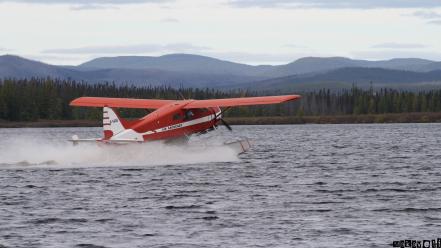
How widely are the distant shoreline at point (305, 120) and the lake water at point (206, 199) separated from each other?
85155 mm

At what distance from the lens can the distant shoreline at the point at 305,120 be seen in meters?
123

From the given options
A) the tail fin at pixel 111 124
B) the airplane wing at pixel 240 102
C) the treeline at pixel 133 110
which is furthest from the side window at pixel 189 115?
the treeline at pixel 133 110

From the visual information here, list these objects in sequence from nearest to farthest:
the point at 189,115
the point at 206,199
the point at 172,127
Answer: the point at 206,199, the point at 172,127, the point at 189,115

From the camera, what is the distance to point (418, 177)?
31.1 metres

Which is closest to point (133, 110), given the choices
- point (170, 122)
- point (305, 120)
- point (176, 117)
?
point (305, 120)

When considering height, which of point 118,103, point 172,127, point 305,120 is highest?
point 118,103

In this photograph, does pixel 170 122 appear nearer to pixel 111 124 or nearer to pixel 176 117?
pixel 176 117

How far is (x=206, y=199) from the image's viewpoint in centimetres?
2486

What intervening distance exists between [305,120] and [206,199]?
119384mm

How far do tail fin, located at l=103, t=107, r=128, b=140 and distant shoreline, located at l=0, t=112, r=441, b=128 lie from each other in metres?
→ 89.5

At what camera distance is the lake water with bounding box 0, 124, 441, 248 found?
18750 mm

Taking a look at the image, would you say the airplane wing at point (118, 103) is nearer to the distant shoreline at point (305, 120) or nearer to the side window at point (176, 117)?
the side window at point (176, 117)

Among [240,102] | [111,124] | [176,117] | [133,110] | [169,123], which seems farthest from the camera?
[133,110]

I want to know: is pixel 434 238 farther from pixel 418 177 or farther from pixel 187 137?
pixel 187 137
